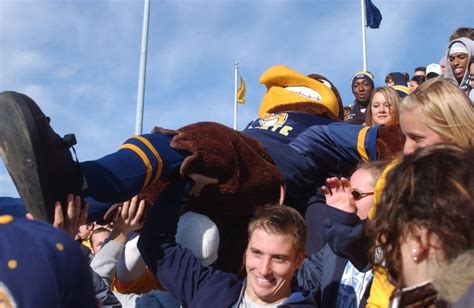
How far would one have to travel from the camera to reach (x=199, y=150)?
2.62m

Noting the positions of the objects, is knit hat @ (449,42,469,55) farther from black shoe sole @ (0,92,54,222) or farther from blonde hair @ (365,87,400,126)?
black shoe sole @ (0,92,54,222)

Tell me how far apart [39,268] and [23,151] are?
0.95 metres

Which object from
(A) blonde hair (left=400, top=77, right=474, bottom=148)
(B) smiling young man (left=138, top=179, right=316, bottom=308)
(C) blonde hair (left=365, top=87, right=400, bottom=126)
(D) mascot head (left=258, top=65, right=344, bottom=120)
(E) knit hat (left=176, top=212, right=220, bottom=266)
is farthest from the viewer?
(C) blonde hair (left=365, top=87, right=400, bottom=126)

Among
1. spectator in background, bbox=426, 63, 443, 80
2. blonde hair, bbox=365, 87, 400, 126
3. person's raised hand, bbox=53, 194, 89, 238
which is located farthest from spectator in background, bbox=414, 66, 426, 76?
person's raised hand, bbox=53, 194, 89, 238

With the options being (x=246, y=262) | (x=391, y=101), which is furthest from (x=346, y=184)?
(x=391, y=101)

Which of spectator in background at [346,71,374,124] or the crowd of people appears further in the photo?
spectator in background at [346,71,374,124]

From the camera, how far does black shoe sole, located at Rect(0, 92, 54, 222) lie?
216 cm

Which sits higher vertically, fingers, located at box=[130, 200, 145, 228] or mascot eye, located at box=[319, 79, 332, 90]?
mascot eye, located at box=[319, 79, 332, 90]

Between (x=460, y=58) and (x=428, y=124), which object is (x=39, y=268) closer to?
(x=428, y=124)

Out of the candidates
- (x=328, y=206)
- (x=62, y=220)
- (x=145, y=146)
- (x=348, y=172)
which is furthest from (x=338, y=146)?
(x=62, y=220)

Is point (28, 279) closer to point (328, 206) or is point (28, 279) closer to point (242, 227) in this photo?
point (328, 206)

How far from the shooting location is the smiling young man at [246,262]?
2.43 meters

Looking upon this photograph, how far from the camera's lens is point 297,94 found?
3.46 meters

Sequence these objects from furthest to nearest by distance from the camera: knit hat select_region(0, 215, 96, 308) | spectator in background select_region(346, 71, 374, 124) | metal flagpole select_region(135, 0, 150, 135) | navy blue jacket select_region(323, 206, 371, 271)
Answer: metal flagpole select_region(135, 0, 150, 135)
spectator in background select_region(346, 71, 374, 124)
navy blue jacket select_region(323, 206, 371, 271)
knit hat select_region(0, 215, 96, 308)
